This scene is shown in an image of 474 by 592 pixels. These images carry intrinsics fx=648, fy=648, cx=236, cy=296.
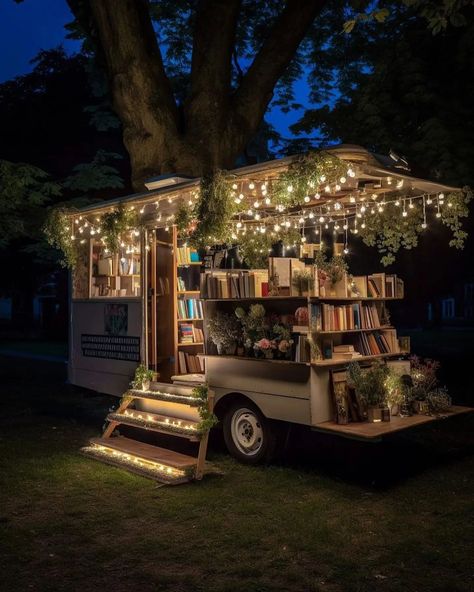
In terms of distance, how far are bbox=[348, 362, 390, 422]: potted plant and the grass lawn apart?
2.42ft

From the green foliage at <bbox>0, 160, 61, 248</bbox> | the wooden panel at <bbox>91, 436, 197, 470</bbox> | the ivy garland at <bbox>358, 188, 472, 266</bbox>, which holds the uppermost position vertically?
the green foliage at <bbox>0, 160, 61, 248</bbox>

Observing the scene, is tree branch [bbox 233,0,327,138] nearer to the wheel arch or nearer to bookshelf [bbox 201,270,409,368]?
bookshelf [bbox 201,270,409,368]

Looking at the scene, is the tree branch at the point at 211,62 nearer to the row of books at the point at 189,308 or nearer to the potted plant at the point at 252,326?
the row of books at the point at 189,308

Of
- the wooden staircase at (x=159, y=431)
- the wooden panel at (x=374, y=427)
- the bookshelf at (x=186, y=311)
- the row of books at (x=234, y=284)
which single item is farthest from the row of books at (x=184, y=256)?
the wooden panel at (x=374, y=427)

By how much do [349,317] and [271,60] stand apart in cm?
640

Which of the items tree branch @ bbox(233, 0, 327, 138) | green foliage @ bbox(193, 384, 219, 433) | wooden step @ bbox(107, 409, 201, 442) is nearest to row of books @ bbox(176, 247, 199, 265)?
wooden step @ bbox(107, 409, 201, 442)

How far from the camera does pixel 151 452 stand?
25.2 feet

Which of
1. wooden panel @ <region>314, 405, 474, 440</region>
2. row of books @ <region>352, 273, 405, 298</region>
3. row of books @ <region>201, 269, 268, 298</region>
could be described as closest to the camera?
wooden panel @ <region>314, 405, 474, 440</region>

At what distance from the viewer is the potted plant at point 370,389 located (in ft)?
24.0

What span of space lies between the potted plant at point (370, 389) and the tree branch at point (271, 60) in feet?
21.0

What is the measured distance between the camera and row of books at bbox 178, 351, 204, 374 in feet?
32.3

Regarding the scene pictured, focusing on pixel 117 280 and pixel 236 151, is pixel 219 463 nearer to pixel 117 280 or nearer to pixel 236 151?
pixel 117 280

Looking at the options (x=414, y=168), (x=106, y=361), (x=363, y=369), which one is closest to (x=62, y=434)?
(x=106, y=361)

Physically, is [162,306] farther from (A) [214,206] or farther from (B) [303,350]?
(B) [303,350]
